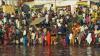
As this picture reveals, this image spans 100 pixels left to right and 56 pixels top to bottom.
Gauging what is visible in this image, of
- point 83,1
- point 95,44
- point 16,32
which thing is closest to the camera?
point 95,44

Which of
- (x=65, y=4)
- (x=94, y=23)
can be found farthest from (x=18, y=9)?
(x=94, y=23)

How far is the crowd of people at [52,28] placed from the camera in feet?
108

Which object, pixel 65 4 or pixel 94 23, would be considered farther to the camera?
pixel 65 4

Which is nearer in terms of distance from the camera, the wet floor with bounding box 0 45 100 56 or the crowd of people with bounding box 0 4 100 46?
the wet floor with bounding box 0 45 100 56

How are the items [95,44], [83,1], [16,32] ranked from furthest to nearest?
[83,1], [16,32], [95,44]

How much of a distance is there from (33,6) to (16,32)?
14.7ft

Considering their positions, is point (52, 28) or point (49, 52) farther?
point (52, 28)

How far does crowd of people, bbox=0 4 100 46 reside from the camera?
32906 mm

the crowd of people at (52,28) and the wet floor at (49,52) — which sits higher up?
the wet floor at (49,52)

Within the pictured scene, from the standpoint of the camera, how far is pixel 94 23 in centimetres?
3466

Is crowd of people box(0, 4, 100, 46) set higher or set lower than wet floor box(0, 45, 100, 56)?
lower

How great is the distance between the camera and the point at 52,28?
35000mm

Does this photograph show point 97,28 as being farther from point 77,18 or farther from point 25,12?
point 25,12

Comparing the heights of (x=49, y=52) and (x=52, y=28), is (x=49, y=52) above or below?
above
